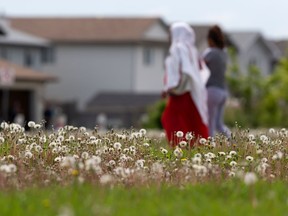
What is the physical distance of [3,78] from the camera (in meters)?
40.2

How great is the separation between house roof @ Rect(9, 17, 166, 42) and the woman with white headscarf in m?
51.5

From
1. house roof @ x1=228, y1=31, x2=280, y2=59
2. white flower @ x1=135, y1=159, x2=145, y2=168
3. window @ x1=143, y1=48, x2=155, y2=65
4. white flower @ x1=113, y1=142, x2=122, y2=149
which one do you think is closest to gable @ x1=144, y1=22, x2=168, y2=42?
window @ x1=143, y1=48, x2=155, y2=65

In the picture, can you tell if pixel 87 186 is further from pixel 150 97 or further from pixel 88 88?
pixel 88 88

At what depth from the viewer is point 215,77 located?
17750 millimetres

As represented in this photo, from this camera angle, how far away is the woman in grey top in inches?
688

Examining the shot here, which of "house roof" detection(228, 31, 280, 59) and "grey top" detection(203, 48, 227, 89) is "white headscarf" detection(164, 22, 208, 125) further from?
"house roof" detection(228, 31, 280, 59)

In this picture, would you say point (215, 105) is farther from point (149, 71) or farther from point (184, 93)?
point (149, 71)

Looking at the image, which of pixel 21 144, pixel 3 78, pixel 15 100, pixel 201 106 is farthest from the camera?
pixel 15 100

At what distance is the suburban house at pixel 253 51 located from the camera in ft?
271

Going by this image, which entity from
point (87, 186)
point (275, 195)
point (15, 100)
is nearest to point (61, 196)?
point (87, 186)

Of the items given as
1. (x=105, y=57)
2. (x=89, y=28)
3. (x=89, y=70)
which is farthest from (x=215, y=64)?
(x=89, y=28)

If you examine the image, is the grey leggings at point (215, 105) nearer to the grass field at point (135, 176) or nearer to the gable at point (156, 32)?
the grass field at point (135, 176)

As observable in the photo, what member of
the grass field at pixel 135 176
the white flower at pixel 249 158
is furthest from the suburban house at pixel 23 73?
the white flower at pixel 249 158

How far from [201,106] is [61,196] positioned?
9.24 m
